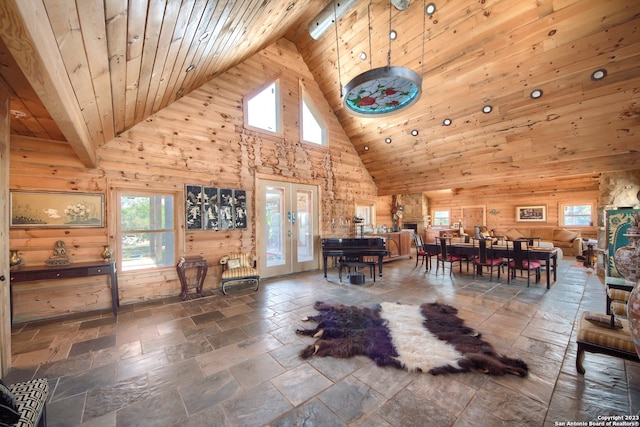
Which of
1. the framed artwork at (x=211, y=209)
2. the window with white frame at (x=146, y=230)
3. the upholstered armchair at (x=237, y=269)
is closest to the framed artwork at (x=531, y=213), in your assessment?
the upholstered armchair at (x=237, y=269)

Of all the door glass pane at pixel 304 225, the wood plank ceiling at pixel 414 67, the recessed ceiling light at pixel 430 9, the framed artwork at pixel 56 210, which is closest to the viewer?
the wood plank ceiling at pixel 414 67

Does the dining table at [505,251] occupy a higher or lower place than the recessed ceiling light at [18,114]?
lower

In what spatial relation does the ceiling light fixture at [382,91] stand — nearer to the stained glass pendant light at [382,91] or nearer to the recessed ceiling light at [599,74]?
the stained glass pendant light at [382,91]

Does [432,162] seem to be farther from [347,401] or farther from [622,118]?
[347,401]

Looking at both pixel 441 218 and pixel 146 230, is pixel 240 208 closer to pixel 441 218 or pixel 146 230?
pixel 146 230

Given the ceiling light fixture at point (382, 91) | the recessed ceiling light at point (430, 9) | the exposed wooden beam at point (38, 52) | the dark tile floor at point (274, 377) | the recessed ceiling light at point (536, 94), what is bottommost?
the dark tile floor at point (274, 377)

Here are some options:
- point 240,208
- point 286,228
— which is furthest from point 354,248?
point 240,208

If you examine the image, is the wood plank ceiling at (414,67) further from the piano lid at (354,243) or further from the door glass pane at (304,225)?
the piano lid at (354,243)

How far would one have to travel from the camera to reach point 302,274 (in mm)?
6160

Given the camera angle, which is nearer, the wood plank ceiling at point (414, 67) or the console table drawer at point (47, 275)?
the wood plank ceiling at point (414, 67)

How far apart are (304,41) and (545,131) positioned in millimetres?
5615

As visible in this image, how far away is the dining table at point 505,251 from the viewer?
4715mm

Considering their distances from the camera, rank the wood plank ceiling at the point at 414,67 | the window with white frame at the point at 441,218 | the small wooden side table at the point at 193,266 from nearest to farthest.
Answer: the wood plank ceiling at the point at 414,67
the small wooden side table at the point at 193,266
the window with white frame at the point at 441,218

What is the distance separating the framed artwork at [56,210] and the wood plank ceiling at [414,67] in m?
0.84
